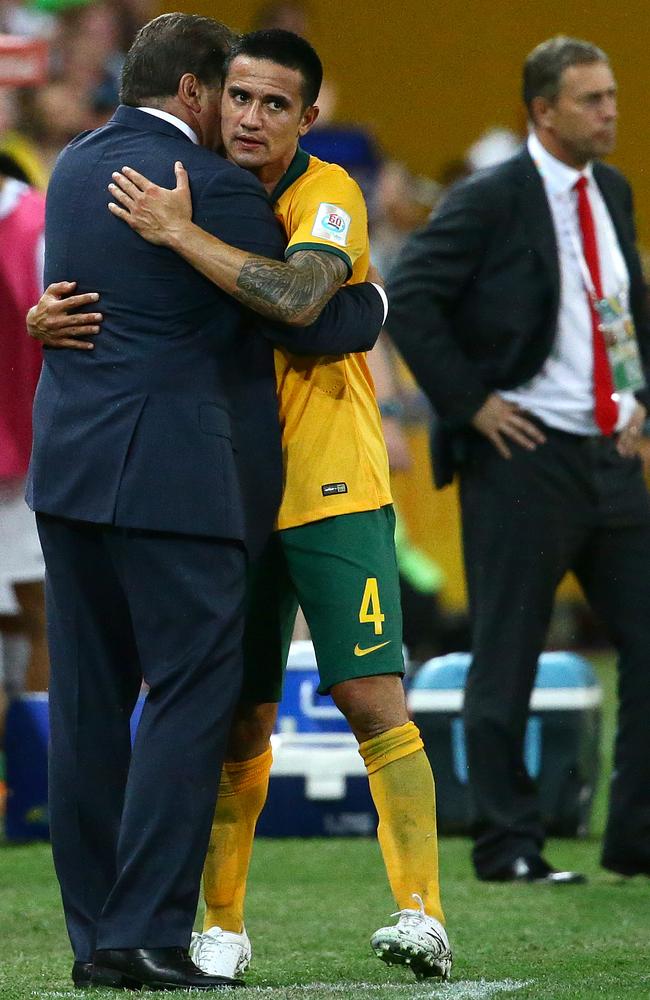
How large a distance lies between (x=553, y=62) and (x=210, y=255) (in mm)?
2229

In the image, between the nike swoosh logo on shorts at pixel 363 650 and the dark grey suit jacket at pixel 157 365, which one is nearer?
the dark grey suit jacket at pixel 157 365

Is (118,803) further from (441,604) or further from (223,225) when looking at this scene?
(441,604)

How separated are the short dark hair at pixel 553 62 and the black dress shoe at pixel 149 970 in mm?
2934

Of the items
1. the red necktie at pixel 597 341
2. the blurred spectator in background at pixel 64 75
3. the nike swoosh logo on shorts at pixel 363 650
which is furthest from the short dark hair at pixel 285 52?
the blurred spectator in background at pixel 64 75

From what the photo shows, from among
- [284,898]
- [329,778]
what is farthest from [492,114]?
[284,898]

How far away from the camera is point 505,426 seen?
553 cm

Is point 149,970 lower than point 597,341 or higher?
lower

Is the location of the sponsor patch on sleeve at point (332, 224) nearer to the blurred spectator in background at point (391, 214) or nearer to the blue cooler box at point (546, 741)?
the blue cooler box at point (546, 741)

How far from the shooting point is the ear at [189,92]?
3.83 meters

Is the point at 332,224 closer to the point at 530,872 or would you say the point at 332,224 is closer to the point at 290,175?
the point at 290,175

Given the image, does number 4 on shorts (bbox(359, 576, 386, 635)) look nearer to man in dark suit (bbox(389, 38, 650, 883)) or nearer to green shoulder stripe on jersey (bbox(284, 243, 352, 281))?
green shoulder stripe on jersey (bbox(284, 243, 352, 281))

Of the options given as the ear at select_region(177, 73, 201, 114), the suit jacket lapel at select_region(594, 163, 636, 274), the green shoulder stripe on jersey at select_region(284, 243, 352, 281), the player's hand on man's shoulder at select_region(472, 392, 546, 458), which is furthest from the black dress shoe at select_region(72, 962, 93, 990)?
the suit jacket lapel at select_region(594, 163, 636, 274)

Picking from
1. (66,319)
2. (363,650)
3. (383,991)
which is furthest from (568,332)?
(383,991)

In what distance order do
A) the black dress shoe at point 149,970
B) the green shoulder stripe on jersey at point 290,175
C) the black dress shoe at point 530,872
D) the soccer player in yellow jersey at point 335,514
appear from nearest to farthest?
1. the black dress shoe at point 149,970
2. the soccer player in yellow jersey at point 335,514
3. the green shoulder stripe on jersey at point 290,175
4. the black dress shoe at point 530,872
